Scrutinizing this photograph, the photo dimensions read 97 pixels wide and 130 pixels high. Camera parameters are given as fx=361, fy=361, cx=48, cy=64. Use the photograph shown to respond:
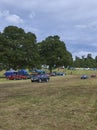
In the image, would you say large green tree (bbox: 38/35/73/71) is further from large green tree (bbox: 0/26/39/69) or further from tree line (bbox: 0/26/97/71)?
large green tree (bbox: 0/26/39/69)

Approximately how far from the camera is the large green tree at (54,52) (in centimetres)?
11525

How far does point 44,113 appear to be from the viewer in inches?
656

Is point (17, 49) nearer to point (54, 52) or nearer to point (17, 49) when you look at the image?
point (17, 49)

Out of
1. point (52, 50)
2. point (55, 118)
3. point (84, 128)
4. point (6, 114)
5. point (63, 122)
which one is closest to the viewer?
point (84, 128)

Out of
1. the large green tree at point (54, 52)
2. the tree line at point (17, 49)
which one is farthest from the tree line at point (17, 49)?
the large green tree at point (54, 52)

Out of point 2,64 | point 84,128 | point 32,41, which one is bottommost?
point 84,128

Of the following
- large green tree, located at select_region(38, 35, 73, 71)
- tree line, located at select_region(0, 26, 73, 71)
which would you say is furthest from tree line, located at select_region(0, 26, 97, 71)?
large green tree, located at select_region(38, 35, 73, 71)

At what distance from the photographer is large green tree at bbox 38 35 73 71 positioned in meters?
115

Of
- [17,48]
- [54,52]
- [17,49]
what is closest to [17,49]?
[17,49]

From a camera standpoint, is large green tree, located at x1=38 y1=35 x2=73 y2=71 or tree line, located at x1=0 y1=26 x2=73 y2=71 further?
large green tree, located at x1=38 y1=35 x2=73 y2=71

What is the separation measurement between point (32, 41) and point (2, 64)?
10.3 metres

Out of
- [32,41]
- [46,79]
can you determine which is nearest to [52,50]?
[32,41]

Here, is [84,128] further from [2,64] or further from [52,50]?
[52,50]

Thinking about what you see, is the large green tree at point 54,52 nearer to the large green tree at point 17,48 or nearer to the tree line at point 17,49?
the tree line at point 17,49
